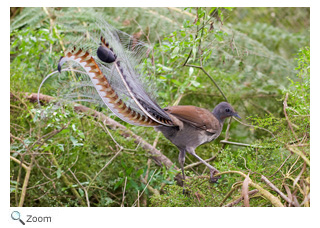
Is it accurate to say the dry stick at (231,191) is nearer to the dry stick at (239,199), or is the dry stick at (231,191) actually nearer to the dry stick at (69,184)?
the dry stick at (239,199)

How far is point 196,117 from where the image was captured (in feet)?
7.18

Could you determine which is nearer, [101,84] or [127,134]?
[101,84]

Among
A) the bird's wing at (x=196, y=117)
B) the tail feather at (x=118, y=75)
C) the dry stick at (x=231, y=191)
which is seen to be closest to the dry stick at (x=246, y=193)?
the dry stick at (x=231, y=191)

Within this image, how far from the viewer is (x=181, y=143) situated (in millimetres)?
2160

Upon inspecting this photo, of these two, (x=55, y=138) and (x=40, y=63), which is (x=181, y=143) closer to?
(x=55, y=138)

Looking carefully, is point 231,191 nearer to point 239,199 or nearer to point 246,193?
point 239,199

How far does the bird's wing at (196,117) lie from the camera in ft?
7.02

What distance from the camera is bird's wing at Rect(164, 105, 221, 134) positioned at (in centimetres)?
214

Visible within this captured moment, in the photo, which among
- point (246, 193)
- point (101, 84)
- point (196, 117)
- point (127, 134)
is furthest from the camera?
point (127, 134)

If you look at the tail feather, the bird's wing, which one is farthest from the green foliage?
the tail feather

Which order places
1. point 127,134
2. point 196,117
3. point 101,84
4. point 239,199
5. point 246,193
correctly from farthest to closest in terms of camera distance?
1. point 127,134
2. point 196,117
3. point 101,84
4. point 239,199
5. point 246,193

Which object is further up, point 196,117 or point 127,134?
point 196,117
